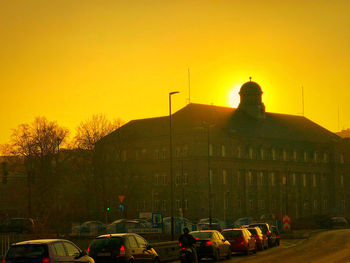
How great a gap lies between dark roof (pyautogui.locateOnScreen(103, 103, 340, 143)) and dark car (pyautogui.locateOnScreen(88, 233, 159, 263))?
7424cm

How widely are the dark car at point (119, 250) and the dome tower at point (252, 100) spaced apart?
93339 millimetres

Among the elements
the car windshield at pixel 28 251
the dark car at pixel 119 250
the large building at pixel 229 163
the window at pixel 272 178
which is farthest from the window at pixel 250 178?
the car windshield at pixel 28 251

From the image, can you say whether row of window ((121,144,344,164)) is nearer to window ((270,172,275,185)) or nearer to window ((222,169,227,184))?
window ((222,169,227,184))

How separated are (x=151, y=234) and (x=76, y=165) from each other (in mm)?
37414

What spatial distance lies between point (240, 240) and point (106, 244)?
15.7 m

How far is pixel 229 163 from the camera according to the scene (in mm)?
107125

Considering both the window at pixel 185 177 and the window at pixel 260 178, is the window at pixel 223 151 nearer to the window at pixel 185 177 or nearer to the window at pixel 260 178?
the window at pixel 185 177

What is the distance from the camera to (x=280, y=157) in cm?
11850

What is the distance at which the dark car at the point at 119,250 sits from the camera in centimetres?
2650

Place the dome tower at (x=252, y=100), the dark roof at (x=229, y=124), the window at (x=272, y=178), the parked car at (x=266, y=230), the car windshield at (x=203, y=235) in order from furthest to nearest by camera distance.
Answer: the dome tower at (x=252, y=100) → the window at (x=272, y=178) → the dark roof at (x=229, y=124) → the parked car at (x=266, y=230) → the car windshield at (x=203, y=235)

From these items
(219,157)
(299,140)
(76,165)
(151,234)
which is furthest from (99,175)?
(299,140)

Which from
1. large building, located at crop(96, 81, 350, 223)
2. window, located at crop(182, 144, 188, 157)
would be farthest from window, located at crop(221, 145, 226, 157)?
window, located at crop(182, 144, 188, 157)

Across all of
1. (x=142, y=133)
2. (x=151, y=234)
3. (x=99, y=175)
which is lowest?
(x=151, y=234)

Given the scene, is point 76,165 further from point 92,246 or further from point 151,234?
point 92,246
